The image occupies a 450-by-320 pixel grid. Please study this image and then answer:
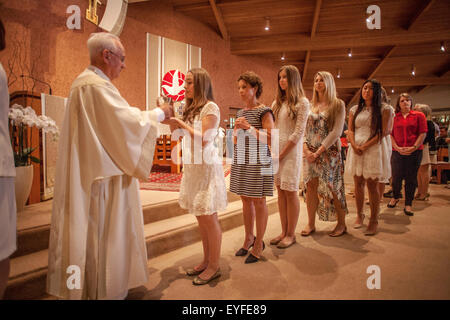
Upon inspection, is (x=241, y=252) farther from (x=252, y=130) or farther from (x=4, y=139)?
(x=4, y=139)

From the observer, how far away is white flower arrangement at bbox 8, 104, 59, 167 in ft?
7.45

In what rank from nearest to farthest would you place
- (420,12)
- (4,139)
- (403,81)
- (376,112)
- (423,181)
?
(4,139) → (376,112) → (423,181) → (420,12) → (403,81)

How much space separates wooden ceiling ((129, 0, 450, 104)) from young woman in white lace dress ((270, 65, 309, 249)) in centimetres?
440

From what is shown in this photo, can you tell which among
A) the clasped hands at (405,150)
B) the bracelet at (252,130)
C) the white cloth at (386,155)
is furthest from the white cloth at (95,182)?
the clasped hands at (405,150)

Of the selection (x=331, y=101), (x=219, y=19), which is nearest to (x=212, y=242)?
(x=331, y=101)

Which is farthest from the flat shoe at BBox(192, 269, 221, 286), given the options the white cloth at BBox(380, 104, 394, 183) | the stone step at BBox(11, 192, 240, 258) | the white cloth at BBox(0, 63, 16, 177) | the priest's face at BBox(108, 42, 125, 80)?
the white cloth at BBox(380, 104, 394, 183)

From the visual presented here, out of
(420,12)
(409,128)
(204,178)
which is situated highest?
(420,12)

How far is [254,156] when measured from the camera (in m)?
2.18

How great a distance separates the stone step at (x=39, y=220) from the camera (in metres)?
1.91

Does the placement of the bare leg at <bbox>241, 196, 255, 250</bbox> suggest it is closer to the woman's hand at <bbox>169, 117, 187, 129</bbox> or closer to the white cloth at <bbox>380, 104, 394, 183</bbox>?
the woman's hand at <bbox>169, 117, 187, 129</bbox>

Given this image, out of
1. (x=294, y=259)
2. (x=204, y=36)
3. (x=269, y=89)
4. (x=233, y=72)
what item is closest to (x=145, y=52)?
(x=204, y=36)

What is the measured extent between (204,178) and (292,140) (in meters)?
0.92

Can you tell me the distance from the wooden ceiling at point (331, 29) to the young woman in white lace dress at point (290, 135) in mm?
4396
